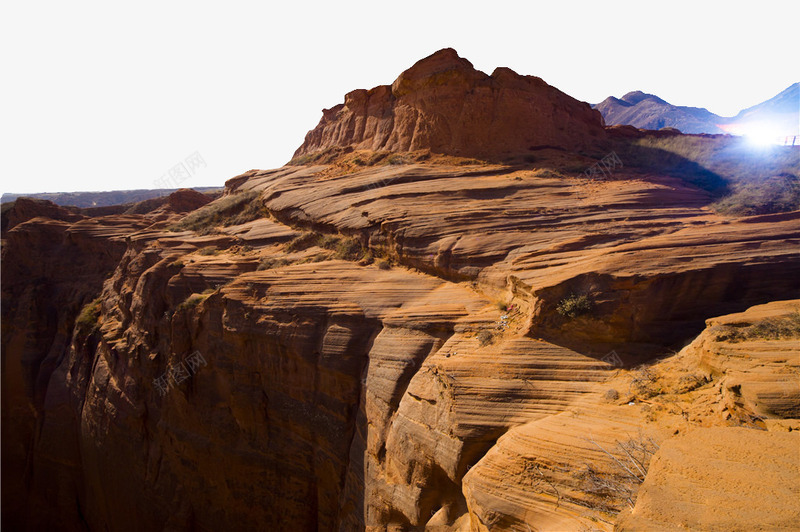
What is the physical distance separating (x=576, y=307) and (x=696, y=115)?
199 feet

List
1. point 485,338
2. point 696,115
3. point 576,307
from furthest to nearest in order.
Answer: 1. point 696,115
2. point 485,338
3. point 576,307

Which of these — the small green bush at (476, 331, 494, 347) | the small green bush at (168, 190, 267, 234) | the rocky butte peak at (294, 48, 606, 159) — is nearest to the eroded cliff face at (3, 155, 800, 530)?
the small green bush at (476, 331, 494, 347)

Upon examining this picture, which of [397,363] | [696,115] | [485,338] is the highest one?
[696,115]

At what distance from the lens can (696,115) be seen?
5372 centimetres

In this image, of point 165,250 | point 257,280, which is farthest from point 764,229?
point 165,250

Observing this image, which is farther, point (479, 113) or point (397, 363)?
point (479, 113)

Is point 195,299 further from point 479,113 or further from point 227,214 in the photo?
point 479,113

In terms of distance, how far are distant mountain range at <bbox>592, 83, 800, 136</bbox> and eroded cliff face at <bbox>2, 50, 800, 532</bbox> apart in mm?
18512

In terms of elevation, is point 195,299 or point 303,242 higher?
point 303,242

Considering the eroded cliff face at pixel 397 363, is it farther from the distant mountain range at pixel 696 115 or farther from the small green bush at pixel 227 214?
the distant mountain range at pixel 696 115

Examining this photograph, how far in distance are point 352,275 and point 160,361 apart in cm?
720

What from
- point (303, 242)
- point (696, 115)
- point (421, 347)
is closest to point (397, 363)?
point (421, 347)

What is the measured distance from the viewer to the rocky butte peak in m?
15.9

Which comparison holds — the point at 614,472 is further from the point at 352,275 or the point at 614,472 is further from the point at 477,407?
the point at 352,275
